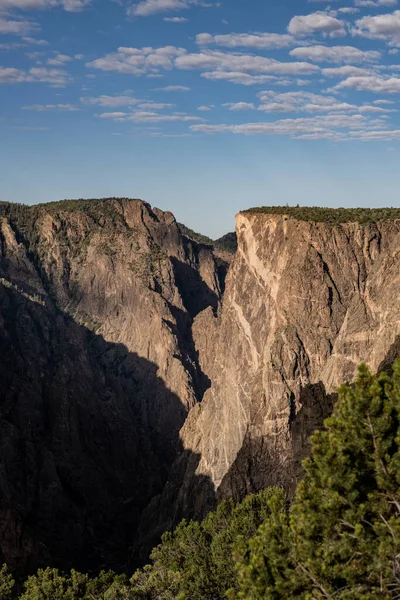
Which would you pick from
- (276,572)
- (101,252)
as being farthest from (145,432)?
(276,572)

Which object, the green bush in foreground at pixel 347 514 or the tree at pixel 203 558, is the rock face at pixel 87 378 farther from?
the green bush in foreground at pixel 347 514

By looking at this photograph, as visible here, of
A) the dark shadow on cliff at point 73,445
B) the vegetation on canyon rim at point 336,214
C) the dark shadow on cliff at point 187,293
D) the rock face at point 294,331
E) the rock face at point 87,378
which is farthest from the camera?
the dark shadow on cliff at point 187,293

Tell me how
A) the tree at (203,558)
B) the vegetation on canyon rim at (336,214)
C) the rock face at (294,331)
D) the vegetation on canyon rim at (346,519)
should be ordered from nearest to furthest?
the vegetation on canyon rim at (346,519), the tree at (203,558), the rock face at (294,331), the vegetation on canyon rim at (336,214)

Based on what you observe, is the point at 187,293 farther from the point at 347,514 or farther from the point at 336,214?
the point at 347,514

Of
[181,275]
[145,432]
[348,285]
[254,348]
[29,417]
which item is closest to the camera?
[348,285]

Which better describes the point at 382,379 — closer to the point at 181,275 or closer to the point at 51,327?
the point at 51,327

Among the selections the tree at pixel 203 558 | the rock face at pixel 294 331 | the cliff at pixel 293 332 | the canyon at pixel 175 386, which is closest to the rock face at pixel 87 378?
the canyon at pixel 175 386
